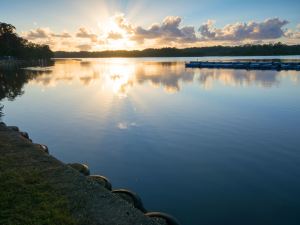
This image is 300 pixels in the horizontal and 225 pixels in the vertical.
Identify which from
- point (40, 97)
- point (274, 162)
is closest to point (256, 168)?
point (274, 162)

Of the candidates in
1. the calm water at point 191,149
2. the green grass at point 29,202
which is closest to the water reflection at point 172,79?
the calm water at point 191,149

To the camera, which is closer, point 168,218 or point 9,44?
point 168,218

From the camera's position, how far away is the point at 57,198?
7785 mm

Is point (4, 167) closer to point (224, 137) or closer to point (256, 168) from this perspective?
point (256, 168)

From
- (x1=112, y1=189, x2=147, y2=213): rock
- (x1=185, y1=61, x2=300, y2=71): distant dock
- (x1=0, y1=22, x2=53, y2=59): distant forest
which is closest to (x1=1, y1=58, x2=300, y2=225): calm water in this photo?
(x1=112, y1=189, x2=147, y2=213): rock

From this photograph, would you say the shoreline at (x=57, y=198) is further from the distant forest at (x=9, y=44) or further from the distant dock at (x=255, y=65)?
the distant forest at (x=9, y=44)

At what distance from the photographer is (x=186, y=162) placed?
14438mm

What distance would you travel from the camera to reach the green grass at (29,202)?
671cm

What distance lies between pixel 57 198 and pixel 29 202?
763 millimetres

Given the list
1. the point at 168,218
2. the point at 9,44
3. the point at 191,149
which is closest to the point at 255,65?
the point at 191,149

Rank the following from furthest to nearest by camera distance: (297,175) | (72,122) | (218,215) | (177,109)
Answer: (177,109)
(72,122)
(297,175)
(218,215)

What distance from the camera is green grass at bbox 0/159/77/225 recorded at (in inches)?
264

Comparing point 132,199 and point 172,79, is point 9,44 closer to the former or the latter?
point 172,79

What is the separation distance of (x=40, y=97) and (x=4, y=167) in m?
32.1
